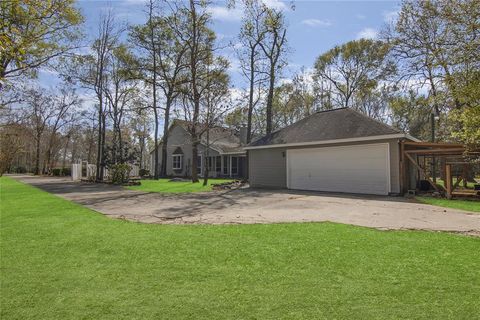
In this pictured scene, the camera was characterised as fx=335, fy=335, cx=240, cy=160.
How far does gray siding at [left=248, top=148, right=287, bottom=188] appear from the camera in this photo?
18469mm

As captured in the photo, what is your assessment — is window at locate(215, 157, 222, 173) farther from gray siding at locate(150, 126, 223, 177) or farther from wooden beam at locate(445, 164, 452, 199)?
wooden beam at locate(445, 164, 452, 199)

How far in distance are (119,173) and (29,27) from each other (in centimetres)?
1674

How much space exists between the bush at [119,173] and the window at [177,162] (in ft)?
43.6

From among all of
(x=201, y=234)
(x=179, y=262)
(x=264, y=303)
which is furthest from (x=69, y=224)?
(x=264, y=303)

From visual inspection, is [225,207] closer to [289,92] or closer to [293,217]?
[293,217]

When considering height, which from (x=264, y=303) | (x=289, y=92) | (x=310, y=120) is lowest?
(x=264, y=303)

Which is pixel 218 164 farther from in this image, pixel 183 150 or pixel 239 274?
pixel 239 274

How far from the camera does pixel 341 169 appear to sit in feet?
51.4

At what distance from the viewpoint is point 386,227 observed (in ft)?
22.6

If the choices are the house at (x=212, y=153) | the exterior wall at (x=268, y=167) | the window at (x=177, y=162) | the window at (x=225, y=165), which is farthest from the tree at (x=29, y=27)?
the window at (x=177, y=162)

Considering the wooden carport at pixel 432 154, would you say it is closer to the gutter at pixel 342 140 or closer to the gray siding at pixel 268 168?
the gutter at pixel 342 140

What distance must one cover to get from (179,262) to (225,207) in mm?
5989

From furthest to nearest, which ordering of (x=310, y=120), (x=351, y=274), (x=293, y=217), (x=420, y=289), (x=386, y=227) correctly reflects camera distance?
(x=310, y=120) → (x=293, y=217) → (x=386, y=227) → (x=351, y=274) → (x=420, y=289)

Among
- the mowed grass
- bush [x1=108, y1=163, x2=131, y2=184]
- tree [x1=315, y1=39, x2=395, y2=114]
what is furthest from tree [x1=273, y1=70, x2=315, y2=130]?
the mowed grass
